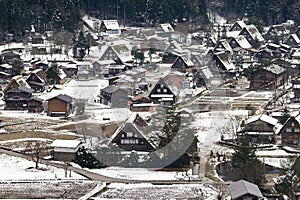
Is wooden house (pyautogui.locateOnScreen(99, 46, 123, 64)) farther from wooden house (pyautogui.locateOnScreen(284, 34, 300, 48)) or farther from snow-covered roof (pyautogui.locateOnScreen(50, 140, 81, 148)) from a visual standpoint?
snow-covered roof (pyautogui.locateOnScreen(50, 140, 81, 148))

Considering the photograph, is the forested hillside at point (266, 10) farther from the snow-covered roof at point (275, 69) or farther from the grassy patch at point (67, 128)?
the grassy patch at point (67, 128)

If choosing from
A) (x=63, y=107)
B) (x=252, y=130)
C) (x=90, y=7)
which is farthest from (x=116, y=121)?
(x=90, y=7)

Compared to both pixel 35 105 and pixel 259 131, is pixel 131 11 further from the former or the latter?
pixel 259 131

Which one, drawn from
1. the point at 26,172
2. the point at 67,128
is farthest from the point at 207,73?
the point at 26,172

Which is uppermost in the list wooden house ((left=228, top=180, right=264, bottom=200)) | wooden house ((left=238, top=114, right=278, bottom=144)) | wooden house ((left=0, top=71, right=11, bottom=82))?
wooden house ((left=0, top=71, right=11, bottom=82))

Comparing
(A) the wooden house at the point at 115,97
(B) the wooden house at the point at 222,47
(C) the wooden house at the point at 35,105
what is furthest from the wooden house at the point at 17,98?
(B) the wooden house at the point at 222,47

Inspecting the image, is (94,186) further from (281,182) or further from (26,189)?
(281,182)

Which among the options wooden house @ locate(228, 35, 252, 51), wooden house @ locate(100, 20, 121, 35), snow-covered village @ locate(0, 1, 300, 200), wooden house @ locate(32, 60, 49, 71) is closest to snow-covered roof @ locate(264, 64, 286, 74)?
snow-covered village @ locate(0, 1, 300, 200)
